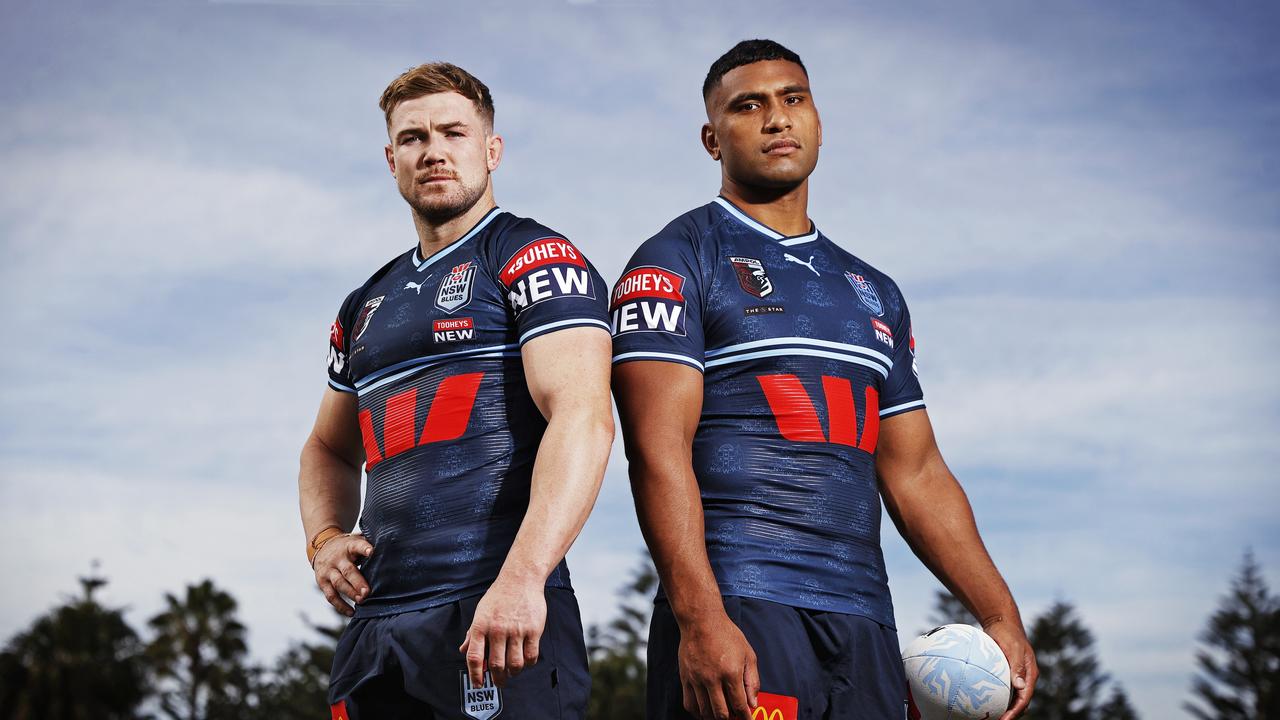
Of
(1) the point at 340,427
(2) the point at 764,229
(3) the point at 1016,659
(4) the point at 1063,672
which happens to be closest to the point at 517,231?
(2) the point at 764,229

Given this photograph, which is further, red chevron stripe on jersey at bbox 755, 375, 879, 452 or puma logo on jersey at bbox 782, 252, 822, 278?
puma logo on jersey at bbox 782, 252, 822, 278

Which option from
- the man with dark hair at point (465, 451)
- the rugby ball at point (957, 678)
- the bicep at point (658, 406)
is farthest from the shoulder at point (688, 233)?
the rugby ball at point (957, 678)

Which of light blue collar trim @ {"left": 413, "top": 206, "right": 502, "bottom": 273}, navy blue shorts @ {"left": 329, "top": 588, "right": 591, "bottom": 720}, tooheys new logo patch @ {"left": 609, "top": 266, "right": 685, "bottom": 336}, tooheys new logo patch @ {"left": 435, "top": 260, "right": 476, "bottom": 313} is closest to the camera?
navy blue shorts @ {"left": 329, "top": 588, "right": 591, "bottom": 720}

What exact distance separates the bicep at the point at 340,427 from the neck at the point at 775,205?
6.05ft

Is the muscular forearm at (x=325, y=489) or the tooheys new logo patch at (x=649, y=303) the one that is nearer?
the tooheys new logo patch at (x=649, y=303)

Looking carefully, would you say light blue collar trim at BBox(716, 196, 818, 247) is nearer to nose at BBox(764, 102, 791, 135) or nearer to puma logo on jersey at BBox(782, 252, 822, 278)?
puma logo on jersey at BBox(782, 252, 822, 278)

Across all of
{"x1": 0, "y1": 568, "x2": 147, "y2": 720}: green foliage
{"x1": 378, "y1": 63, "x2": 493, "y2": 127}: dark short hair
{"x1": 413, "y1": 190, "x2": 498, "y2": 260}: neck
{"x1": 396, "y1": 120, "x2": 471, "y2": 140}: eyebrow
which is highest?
{"x1": 0, "y1": 568, "x2": 147, "y2": 720}: green foliage

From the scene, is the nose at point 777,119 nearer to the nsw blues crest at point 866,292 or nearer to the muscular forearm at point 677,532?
the nsw blues crest at point 866,292

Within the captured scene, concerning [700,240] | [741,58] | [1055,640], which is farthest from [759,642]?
[1055,640]

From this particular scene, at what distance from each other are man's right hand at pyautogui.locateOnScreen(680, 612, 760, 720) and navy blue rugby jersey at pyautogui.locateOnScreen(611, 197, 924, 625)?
28 centimetres

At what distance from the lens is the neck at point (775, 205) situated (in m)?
5.38

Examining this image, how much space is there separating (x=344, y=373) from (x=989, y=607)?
2841mm

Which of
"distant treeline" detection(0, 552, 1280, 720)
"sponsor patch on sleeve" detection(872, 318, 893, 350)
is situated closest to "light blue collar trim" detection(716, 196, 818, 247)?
"sponsor patch on sleeve" detection(872, 318, 893, 350)

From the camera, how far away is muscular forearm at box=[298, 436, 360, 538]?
5.23 metres
